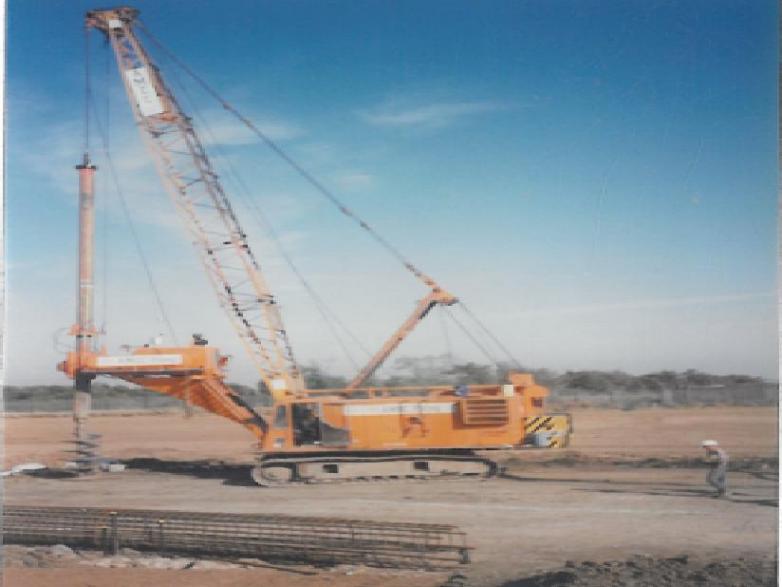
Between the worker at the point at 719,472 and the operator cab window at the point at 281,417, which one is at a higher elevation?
the operator cab window at the point at 281,417

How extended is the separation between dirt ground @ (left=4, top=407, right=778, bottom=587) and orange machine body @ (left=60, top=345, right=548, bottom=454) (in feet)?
2.99

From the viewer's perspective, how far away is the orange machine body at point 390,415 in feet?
53.7

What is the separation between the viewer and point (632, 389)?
3531 cm

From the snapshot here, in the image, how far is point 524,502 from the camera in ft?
46.1

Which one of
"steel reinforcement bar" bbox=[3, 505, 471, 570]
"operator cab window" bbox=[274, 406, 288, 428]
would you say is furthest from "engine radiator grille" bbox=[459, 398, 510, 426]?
"steel reinforcement bar" bbox=[3, 505, 471, 570]

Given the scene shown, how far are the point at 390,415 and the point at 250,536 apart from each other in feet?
18.6

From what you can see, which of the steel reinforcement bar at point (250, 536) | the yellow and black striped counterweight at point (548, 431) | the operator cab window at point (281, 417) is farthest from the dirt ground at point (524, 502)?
the operator cab window at point (281, 417)

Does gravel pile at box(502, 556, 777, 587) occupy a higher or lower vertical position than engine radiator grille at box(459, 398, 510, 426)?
lower

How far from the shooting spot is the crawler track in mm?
16531

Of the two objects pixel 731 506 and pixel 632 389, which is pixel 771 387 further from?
pixel 632 389

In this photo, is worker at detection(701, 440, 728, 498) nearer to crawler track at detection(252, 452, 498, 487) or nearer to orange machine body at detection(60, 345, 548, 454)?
A: orange machine body at detection(60, 345, 548, 454)

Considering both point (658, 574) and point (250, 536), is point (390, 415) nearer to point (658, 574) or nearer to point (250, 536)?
point (250, 536)

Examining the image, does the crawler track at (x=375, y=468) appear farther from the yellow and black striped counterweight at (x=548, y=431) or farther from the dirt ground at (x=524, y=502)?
the yellow and black striped counterweight at (x=548, y=431)

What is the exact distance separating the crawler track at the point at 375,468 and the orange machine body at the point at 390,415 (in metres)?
0.25
